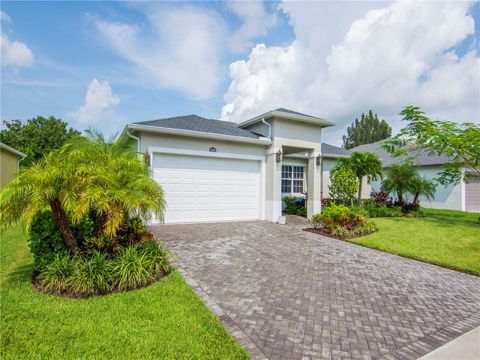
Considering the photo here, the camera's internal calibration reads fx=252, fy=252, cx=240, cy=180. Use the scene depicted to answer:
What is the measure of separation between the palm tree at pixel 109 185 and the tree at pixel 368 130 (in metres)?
46.0

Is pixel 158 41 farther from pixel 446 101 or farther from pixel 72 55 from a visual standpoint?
pixel 446 101

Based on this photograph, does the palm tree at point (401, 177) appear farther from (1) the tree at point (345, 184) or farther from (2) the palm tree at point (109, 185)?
(2) the palm tree at point (109, 185)

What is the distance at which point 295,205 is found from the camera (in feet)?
48.3

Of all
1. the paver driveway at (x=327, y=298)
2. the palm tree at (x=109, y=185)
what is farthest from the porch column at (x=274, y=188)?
the palm tree at (x=109, y=185)

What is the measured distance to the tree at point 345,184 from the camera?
12.7 metres

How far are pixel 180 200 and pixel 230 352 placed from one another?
319 inches

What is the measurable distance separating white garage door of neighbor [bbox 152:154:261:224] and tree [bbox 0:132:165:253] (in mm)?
5009

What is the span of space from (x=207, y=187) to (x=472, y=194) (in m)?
20.0

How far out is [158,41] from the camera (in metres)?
9.77

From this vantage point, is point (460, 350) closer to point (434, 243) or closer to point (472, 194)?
point (434, 243)

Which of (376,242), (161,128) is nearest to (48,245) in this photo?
(161,128)

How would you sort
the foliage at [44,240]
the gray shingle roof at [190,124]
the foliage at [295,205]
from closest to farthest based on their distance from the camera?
the foliage at [44,240] → the gray shingle roof at [190,124] → the foliage at [295,205]

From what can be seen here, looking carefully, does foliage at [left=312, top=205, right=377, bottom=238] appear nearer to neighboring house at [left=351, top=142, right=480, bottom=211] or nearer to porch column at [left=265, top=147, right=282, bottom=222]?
porch column at [left=265, top=147, right=282, bottom=222]

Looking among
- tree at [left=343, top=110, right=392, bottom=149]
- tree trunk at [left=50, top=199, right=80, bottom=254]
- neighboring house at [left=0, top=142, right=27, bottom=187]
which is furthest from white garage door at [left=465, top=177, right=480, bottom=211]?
neighboring house at [left=0, top=142, right=27, bottom=187]
